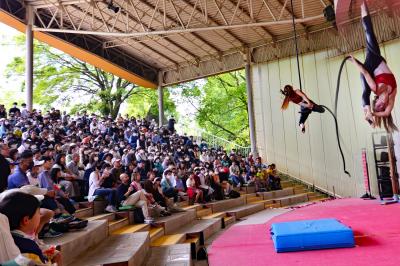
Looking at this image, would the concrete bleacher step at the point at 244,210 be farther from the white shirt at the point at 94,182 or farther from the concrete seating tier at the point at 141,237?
the white shirt at the point at 94,182

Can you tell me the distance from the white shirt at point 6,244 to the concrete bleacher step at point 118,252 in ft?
5.39

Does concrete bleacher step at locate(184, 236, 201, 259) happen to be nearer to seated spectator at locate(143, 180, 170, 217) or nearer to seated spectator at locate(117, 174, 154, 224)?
seated spectator at locate(117, 174, 154, 224)

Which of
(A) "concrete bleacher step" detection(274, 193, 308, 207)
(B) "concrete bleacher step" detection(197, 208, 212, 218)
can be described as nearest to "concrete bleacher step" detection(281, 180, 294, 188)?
(A) "concrete bleacher step" detection(274, 193, 308, 207)

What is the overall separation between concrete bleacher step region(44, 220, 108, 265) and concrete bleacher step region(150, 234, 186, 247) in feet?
2.45

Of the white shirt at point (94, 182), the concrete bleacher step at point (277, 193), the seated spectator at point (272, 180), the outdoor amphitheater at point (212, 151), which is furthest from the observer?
the seated spectator at point (272, 180)

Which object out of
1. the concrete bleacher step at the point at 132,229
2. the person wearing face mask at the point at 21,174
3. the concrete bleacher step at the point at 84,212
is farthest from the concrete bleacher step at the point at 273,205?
the person wearing face mask at the point at 21,174

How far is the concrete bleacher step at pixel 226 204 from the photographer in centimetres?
895

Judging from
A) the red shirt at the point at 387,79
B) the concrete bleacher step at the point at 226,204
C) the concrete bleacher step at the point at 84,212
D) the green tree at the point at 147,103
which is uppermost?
the green tree at the point at 147,103

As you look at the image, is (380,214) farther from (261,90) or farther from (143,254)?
(261,90)

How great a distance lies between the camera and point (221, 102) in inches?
912

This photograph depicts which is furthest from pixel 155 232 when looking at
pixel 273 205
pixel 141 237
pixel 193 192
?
pixel 273 205

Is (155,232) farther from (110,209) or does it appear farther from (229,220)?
(229,220)

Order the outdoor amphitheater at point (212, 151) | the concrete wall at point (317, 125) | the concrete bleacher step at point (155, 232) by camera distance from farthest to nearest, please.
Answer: the concrete wall at point (317, 125) < the concrete bleacher step at point (155, 232) < the outdoor amphitheater at point (212, 151)

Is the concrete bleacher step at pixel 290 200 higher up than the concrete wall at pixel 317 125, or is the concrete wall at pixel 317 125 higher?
the concrete wall at pixel 317 125
